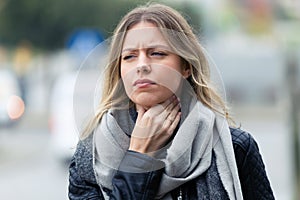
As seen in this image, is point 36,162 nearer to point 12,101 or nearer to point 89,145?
point 12,101

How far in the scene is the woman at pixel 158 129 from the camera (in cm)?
240

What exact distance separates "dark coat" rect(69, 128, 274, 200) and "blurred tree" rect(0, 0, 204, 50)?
30.4 metres

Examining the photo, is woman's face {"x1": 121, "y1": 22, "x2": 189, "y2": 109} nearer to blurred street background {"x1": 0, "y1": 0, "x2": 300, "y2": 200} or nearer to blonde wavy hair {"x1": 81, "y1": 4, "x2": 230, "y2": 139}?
blonde wavy hair {"x1": 81, "y1": 4, "x2": 230, "y2": 139}

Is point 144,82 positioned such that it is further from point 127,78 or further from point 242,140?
point 242,140

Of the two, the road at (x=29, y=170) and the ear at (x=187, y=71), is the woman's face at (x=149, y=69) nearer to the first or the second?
the ear at (x=187, y=71)

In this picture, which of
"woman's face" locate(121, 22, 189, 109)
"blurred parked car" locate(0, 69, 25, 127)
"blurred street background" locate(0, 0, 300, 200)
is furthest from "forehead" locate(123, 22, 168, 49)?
"blurred parked car" locate(0, 69, 25, 127)

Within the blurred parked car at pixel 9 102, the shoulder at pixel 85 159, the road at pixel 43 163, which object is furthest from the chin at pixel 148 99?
the blurred parked car at pixel 9 102

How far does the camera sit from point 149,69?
2357 mm

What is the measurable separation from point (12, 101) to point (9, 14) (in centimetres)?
880

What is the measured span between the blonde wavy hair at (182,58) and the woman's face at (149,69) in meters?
0.04

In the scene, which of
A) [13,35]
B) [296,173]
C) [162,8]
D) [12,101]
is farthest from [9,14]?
[162,8]

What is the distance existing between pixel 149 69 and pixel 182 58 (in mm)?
142

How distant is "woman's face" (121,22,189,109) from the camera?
93.0 inches

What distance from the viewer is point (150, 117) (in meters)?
2.41
